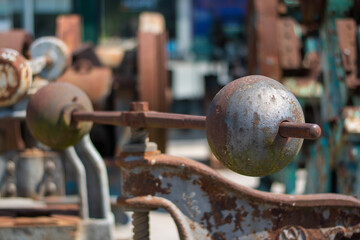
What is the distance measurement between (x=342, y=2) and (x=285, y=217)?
2057 mm

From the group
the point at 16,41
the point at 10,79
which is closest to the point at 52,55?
the point at 16,41

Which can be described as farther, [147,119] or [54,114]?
[54,114]

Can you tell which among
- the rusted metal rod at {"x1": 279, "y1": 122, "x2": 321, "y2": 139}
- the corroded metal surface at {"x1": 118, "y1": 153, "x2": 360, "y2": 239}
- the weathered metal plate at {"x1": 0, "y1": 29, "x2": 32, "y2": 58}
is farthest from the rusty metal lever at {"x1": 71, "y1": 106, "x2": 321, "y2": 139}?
the weathered metal plate at {"x1": 0, "y1": 29, "x2": 32, "y2": 58}

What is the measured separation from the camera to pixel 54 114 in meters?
2.11

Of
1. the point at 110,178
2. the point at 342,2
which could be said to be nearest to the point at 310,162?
the point at 342,2

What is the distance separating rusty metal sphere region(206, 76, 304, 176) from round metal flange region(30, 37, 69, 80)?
197 centimetres

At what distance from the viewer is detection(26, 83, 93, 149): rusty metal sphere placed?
2109mm

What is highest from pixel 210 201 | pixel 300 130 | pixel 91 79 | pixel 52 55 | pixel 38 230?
pixel 52 55

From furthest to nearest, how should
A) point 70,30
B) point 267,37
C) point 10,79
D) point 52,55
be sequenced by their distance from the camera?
point 70,30 → point 267,37 → point 52,55 → point 10,79

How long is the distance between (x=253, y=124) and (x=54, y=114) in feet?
2.99

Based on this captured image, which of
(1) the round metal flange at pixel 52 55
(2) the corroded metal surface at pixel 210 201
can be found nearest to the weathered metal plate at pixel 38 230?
(1) the round metal flange at pixel 52 55

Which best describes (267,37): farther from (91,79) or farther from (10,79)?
(10,79)

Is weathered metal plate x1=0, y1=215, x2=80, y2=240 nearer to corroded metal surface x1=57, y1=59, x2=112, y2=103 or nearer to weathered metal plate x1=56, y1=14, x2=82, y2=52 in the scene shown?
corroded metal surface x1=57, y1=59, x2=112, y2=103

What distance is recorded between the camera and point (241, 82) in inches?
59.4
